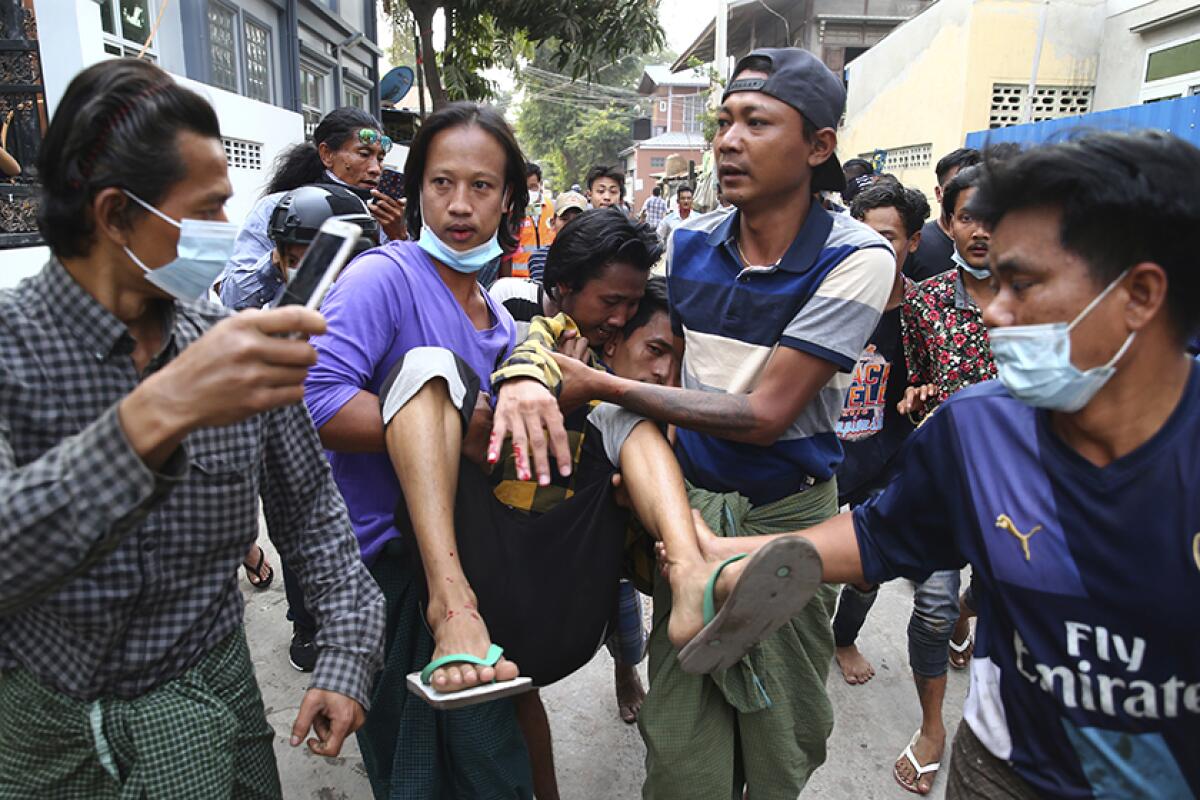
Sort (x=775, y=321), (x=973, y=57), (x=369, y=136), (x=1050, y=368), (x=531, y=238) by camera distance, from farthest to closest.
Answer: (x=973, y=57)
(x=531, y=238)
(x=369, y=136)
(x=775, y=321)
(x=1050, y=368)

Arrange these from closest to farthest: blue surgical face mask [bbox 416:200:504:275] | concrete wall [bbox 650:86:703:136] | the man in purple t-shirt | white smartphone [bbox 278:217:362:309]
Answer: white smartphone [bbox 278:217:362:309] < the man in purple t-shirt < blue surgical face mask [bbox 416:200:504:275] < concrete wall [bbox 650:86:703:136]

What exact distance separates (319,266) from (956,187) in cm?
257

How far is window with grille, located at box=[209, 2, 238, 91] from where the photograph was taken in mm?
6833

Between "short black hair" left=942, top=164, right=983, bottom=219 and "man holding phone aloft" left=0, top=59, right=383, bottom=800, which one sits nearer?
"man holding phone aloft" left=0, top=59, right=383, bottom=800

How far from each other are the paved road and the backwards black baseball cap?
198cm

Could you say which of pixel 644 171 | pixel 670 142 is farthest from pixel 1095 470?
pixel 670 142

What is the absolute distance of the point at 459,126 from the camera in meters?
1.97

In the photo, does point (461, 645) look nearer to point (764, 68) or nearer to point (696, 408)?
point (696, 408)

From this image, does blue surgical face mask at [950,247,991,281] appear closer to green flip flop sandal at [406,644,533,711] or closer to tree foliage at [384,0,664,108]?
green flip flop sandal at [406,644,533,711]

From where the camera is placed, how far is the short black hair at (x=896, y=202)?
10.7 ft

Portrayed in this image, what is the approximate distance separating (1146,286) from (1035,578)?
18.3 inches

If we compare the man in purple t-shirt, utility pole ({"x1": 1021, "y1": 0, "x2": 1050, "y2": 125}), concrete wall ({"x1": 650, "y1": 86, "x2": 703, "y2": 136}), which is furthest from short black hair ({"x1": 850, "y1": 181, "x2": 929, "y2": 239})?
concrete wall ({"x1": 650, "y1": 86, "x2": 703, "y2": 136})

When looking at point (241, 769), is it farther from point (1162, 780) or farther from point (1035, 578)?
point (1162, 780)

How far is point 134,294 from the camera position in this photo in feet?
3.88
